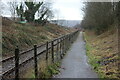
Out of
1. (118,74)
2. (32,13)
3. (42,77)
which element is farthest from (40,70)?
(32,13)

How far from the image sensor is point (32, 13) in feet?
144

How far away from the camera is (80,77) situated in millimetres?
9164

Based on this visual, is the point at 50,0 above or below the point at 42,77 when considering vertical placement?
above

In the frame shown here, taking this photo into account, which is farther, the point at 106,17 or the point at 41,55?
the point at 106,17

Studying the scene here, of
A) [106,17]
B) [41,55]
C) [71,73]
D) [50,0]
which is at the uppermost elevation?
[50,0]

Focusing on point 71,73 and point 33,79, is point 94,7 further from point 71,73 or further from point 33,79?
point 33,79

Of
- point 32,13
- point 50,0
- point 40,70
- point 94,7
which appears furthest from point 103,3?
point 50,0

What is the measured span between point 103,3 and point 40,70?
2576cm

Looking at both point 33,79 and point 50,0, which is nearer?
point 33,79

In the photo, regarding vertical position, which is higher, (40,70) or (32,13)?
(32,13)

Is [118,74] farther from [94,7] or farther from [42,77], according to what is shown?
[94,7]

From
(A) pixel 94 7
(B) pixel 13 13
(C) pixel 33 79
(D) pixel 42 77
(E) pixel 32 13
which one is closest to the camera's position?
(C) pixel 33 79

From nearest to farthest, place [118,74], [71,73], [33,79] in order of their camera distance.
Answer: [33,79]
[118,74]
[71,73]

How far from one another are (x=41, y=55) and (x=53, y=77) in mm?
1648
